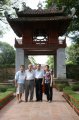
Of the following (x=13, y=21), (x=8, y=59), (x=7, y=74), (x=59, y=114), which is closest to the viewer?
(x=59, y=114)

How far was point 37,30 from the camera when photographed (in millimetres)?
36375

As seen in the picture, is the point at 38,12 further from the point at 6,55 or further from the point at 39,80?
the point at 6,55

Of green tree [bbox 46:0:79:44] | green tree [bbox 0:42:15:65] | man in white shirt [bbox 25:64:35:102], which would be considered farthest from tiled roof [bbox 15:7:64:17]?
green tree [bbox 0:42:15:65]

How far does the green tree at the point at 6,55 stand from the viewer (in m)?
70.8

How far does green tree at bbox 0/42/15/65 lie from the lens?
70838 millimetres

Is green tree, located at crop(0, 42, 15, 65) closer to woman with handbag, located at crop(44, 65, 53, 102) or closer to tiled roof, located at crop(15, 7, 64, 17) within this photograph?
tiled roof, located at crop(15, 7, 64, 17)

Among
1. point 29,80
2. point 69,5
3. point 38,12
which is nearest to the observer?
point 29,80

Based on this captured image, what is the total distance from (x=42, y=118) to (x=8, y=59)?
62.5 metres

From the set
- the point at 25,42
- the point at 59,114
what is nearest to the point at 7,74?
the point at 25,42

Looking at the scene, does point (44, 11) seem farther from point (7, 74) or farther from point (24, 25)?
point (7, 74)

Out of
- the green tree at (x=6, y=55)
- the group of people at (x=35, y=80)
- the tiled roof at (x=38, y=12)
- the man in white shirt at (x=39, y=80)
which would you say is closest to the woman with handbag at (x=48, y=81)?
the group of people at (x=35, y=80)

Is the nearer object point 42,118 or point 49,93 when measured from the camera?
point 42,118

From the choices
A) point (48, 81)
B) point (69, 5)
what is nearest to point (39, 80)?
point (48, 81)

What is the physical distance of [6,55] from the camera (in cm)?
7638
